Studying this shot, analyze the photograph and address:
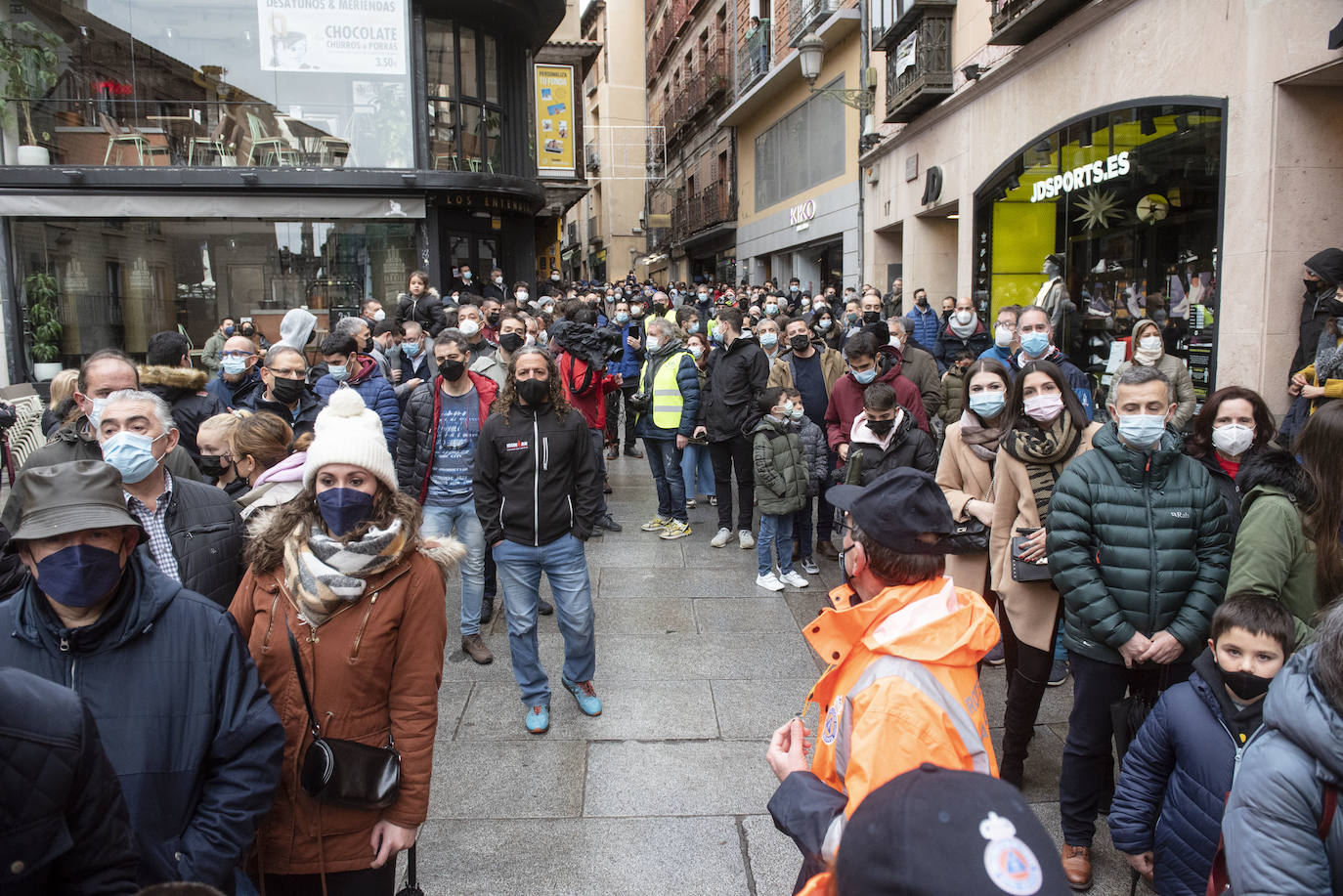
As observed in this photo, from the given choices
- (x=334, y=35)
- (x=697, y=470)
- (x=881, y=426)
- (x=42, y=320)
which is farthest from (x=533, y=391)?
(x=42, y=320)

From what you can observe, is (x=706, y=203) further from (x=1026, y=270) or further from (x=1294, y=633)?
(x=1294, y=633)

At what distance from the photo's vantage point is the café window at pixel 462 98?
1655 centimetres

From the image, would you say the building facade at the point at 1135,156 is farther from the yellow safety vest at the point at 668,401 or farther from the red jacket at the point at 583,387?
the red jacket at the point at 583,387

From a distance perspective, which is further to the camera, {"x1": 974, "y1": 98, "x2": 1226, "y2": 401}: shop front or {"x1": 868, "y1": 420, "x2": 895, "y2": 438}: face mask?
{"x1": 974, "y1": 98, "x2": 1226, "y2": 401}: shop front

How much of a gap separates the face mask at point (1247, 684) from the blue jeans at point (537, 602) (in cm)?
308

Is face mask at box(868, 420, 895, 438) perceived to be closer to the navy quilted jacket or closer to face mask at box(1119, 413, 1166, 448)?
face mask at box(1119, 413, 1166, 448)

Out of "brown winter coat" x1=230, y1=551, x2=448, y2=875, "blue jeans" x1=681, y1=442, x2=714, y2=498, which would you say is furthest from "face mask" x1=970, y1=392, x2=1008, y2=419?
"blue jeans" x1=681, y1=442, x2=714, y2=498

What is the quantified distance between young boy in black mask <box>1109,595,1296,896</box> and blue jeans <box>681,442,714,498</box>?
609 centimetres

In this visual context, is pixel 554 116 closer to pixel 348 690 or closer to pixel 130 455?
pixel 130 455

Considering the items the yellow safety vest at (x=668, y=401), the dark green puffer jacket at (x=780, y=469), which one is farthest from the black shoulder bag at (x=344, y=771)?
the yellow safety vest at (x=668, y=401)

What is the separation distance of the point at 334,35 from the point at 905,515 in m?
16.4

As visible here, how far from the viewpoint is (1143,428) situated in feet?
11.5

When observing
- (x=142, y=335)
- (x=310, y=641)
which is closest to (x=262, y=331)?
(x=142, y=335)

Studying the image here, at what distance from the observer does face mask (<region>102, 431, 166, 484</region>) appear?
3.06m
